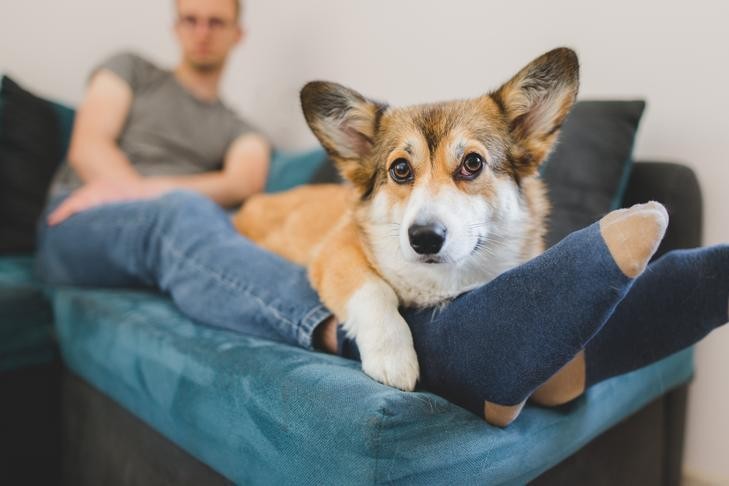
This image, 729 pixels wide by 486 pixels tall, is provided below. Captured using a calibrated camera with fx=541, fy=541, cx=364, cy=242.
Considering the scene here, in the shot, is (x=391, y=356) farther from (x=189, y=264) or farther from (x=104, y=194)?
(x=104, y=194)

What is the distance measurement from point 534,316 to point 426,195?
0.30 metres

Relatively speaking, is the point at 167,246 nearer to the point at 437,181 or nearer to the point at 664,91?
the point at 437,181

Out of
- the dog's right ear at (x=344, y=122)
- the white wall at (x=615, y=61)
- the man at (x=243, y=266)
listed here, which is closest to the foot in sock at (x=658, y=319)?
the man at (x=243, y=266)

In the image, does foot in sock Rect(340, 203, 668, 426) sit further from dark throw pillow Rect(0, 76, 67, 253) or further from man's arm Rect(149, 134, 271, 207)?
dark throw pillow Rect(0, 76, 67, 253)

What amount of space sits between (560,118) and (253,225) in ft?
3.70

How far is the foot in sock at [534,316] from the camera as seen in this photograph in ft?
2.35

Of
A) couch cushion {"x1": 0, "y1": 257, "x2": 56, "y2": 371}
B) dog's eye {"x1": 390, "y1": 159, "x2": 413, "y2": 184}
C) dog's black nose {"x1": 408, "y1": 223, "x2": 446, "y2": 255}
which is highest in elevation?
dog's eye {"x1": 390, "y1": 159, "x2": 413, "y2": 184}

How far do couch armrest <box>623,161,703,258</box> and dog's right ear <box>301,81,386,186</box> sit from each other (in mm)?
650

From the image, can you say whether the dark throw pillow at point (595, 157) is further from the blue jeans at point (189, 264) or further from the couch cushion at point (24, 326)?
the couch cushion at point (24, 326)

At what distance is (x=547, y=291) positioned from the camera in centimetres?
77

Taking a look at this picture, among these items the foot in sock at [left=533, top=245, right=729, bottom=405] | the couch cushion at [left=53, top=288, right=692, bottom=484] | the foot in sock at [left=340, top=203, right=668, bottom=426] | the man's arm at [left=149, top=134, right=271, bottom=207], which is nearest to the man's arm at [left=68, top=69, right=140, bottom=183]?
the man's arm at [left=149, top=134, right=271, bottom=207]

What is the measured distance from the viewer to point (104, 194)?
1.80m

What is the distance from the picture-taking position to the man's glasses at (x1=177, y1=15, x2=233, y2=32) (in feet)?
7.54

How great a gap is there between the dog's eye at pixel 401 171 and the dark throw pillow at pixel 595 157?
1.45 ft
